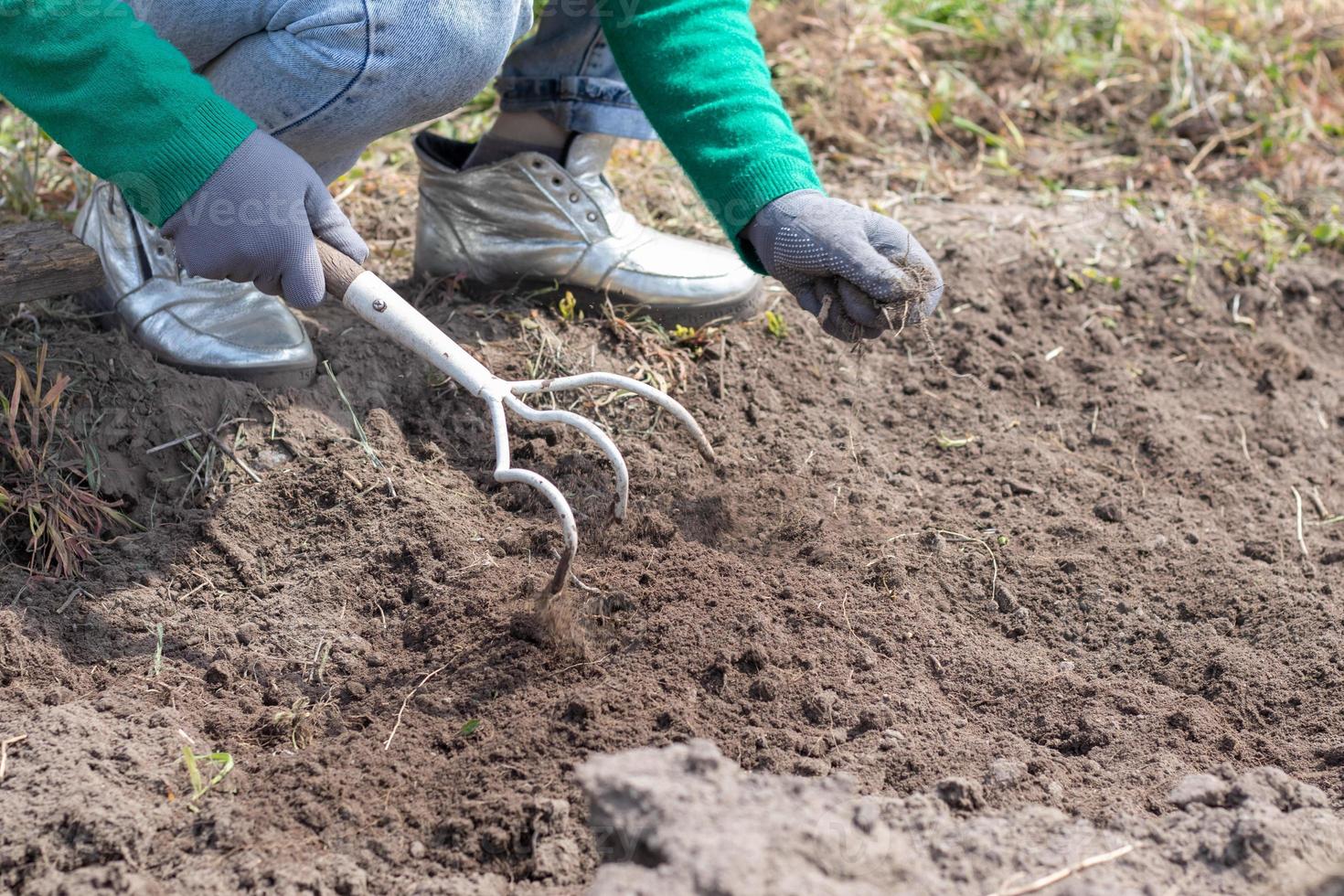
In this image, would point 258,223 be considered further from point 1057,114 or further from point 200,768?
point 1057,114

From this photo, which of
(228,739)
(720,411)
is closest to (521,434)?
(720,411)

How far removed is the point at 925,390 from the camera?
2436 mm

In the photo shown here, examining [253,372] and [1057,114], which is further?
[1057,114]

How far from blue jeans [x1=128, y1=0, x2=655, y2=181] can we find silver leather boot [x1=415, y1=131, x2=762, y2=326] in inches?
12.5

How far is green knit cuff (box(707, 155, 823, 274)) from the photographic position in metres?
1.98

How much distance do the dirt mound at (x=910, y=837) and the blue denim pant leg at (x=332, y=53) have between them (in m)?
1.18

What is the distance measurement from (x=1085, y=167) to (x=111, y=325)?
2.43 meters

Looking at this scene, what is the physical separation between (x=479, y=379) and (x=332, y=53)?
0.56 meters

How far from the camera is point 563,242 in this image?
2404mm

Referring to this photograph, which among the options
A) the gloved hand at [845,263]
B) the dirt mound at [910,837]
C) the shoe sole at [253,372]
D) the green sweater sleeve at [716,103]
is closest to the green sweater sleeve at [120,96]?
the shoe sole at [253,372]

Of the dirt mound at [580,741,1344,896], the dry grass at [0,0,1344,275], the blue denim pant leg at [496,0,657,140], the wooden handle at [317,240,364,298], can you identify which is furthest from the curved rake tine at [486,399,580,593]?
the dry grass at [0,0,1344,275]

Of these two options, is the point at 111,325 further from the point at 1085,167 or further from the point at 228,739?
the point at 1085,167

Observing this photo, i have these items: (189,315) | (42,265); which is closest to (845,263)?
(189,315)

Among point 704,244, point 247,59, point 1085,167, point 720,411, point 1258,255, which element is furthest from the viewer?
point 1085,167
